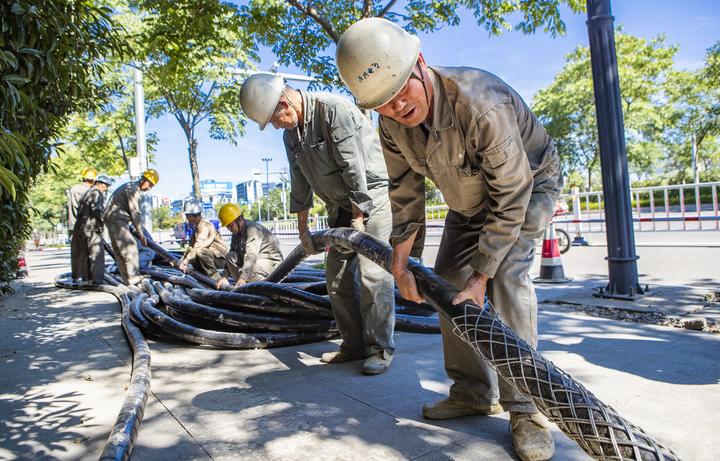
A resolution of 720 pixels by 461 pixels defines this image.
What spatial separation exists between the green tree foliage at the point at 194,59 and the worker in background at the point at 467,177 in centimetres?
400

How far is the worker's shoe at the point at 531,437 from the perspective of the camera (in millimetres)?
1966

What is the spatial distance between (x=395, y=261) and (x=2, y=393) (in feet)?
8.76

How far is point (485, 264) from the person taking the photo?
1977 millimetres

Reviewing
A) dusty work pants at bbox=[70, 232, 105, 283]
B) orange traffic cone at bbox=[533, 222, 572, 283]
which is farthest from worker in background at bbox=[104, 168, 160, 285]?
orange traffic cone at bbox=[533, 222, 572, 283]

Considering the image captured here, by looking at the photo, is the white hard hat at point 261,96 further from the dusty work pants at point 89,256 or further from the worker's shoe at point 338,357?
the dusty work pants at point 89,256

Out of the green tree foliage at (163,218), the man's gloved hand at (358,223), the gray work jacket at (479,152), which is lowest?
the man's gloved hand at (358,223)

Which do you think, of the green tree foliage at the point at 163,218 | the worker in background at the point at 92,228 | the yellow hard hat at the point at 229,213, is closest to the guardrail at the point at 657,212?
the yellow hard hat at the point at 229,213

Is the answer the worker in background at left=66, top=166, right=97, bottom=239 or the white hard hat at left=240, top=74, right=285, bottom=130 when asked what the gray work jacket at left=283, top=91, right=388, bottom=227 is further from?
the worker in background at left=66, top=166, right=97, bottom=239

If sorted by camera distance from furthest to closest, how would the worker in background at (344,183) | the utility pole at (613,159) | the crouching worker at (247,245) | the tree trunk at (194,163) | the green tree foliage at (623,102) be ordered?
the green tree foliage at (623,102), the tree trunk at (194,163), the crouching worker at (247,245), the utility pole at (613,159), the worker in background at (344,183)

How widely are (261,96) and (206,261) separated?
16.8ft

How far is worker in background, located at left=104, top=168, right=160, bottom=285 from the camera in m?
7.89

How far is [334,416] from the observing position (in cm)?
252

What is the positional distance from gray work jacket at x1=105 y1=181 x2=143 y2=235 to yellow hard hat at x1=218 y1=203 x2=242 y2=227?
274 cm

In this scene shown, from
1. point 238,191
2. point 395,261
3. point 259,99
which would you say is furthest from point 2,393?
point 238,191
